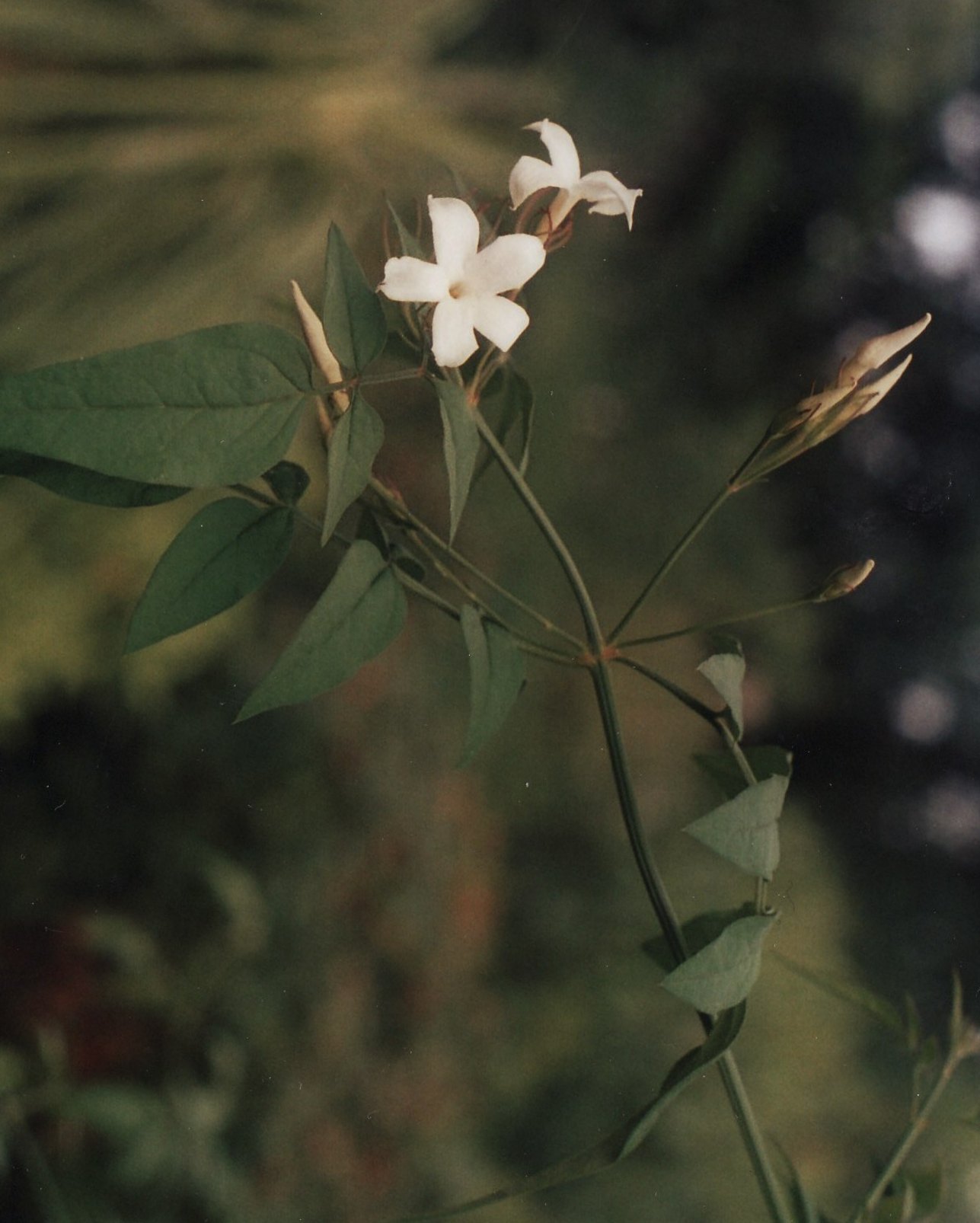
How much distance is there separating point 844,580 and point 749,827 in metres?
0.06

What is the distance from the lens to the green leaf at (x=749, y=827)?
7.4 inches

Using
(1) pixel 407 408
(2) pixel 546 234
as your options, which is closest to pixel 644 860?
(2) pixel 546 234

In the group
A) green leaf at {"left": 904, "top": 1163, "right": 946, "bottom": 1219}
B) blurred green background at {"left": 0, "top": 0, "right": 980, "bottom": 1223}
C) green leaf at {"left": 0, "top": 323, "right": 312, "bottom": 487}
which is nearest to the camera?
green leaf at {"left": 0, "top": 323, "right": 312, "bottom": 487}

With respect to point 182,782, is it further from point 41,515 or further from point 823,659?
point 823,659

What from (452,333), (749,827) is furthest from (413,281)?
(749,827)

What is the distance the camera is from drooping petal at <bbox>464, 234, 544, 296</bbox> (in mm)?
198

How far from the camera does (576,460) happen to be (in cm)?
52

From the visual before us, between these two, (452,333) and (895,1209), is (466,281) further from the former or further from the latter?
(895,1209)

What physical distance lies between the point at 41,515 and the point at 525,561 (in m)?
0.22

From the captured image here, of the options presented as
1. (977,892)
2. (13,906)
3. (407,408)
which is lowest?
(977,892)

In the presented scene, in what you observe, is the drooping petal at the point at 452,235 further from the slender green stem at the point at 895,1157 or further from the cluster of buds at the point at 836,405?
the slender green stem at the point at 895,1157

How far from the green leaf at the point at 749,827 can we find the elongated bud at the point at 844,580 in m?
0.04

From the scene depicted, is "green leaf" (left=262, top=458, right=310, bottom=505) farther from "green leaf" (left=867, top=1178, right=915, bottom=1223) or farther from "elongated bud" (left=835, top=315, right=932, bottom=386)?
"green leaf" (left=867, top=1178, right=915, bottom=1223)

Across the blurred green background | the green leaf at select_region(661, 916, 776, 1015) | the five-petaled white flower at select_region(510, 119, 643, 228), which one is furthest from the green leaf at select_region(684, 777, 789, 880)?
the blurred green background
